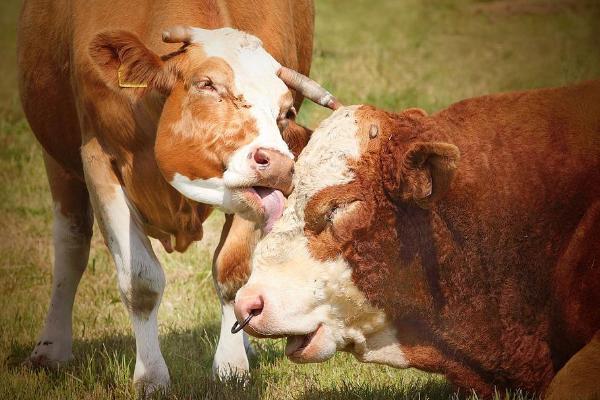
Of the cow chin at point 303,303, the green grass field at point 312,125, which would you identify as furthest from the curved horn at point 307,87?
the green grass field at point 312,125

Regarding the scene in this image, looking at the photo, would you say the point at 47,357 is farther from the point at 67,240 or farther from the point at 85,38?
the point at 85,38

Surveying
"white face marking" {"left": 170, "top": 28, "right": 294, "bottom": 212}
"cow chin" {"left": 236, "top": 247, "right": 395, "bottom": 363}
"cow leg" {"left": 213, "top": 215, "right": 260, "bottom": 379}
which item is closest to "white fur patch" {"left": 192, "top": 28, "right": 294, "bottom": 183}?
"white face marking" {"left": 170, "top": 28, "right": 294, "bottom": 212}

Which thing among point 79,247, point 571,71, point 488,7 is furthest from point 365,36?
point 79,247

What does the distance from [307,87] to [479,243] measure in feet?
4.11

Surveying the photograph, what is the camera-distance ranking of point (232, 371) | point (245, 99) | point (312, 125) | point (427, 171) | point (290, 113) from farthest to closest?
point (312, 125), point (232, 371), point (290, 113), point (245, 99), point (427, 171)

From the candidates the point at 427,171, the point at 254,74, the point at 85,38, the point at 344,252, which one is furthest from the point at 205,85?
the point at 427,171

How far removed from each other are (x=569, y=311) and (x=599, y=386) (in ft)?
1.33

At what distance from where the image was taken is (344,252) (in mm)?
4141

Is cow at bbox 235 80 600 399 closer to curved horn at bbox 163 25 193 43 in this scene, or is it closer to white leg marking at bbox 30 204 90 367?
curved horn at bbox 163 25 193 43

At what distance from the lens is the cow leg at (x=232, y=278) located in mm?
5574

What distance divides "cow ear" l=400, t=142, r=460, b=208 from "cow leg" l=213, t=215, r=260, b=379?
1645mm

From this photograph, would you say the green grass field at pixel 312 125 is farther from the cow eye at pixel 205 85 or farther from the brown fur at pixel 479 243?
the cow eye at pixel 205 85

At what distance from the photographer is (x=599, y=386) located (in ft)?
12.4

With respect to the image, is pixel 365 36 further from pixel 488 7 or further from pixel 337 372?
pixel 337 372
